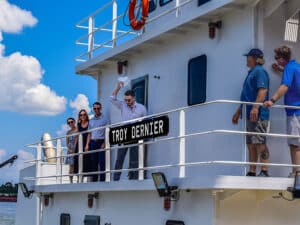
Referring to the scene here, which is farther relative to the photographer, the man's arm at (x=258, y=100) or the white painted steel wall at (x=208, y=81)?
the white painted steel wall at (x=208, y=81)

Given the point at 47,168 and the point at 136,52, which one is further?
the point at 47,168

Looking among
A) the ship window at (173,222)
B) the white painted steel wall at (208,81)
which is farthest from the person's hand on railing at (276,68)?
the ship window at (173,222)

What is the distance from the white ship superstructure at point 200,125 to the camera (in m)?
8.58

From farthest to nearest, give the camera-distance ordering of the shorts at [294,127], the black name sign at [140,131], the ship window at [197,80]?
the ship window at [197,80] → the black name sign at [140,131] → the shorts at [294,127]

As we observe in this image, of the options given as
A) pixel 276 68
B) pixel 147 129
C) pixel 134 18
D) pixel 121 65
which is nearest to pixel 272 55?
pixel 276 68

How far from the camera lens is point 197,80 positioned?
10.6m

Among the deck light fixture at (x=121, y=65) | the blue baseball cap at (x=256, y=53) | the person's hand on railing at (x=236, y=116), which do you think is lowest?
the person's hand on railing at (x=236, y=116)

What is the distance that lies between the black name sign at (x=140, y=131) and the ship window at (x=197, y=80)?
51.1 inches

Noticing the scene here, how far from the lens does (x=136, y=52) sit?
493 inches

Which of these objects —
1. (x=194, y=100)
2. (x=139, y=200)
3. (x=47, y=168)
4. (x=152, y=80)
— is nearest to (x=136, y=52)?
(x=152, y=80)

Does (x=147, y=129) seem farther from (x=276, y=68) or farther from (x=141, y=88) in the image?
(x=141, y=88)

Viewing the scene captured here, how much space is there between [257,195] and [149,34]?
411 cm

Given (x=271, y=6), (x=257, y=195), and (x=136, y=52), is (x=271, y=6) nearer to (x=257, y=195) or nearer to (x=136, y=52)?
(x=257, y=195)

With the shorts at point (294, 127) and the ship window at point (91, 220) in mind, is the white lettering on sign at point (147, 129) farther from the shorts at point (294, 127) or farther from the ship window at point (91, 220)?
the ship window at point (91, 220)
